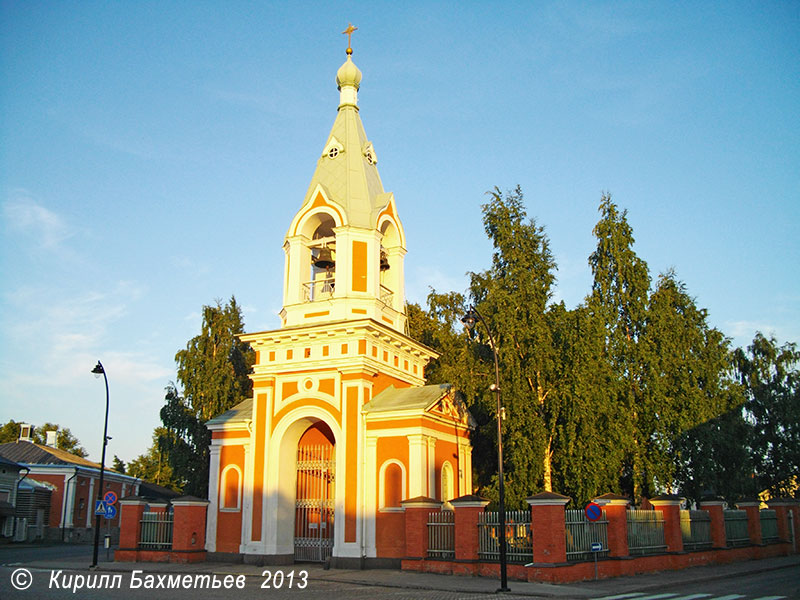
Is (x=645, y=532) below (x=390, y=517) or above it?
below

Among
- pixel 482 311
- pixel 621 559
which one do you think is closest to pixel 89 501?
pixel 482 311

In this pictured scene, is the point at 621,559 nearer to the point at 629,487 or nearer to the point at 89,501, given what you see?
the point at 629,487

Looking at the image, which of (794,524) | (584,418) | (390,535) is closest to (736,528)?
(794,524)

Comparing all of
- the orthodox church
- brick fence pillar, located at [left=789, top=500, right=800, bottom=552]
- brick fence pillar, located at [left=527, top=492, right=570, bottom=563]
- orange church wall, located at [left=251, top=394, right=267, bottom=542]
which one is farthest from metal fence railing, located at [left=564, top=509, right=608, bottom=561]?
brick fence pillar, located at [left=789, top=500, right=800, bottom=552]

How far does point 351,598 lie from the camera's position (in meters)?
16.5

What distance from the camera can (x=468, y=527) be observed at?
831 inches

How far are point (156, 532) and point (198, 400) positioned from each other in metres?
10.2

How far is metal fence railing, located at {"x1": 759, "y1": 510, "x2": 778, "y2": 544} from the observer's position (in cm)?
2895

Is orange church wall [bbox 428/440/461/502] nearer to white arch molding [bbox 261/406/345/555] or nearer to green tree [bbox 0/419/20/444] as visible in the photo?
white arch molding [bbox 261/406/345/555]

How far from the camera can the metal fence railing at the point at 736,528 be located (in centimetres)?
2667

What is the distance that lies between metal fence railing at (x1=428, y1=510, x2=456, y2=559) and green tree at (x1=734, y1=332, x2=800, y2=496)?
834 inches

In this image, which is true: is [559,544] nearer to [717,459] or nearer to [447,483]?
[447,483]

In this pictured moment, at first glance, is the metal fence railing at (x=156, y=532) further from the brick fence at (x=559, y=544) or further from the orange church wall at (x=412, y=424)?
the brick fence at (x=559, y=544)

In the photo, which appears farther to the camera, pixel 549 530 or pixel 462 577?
pixel 462 577
